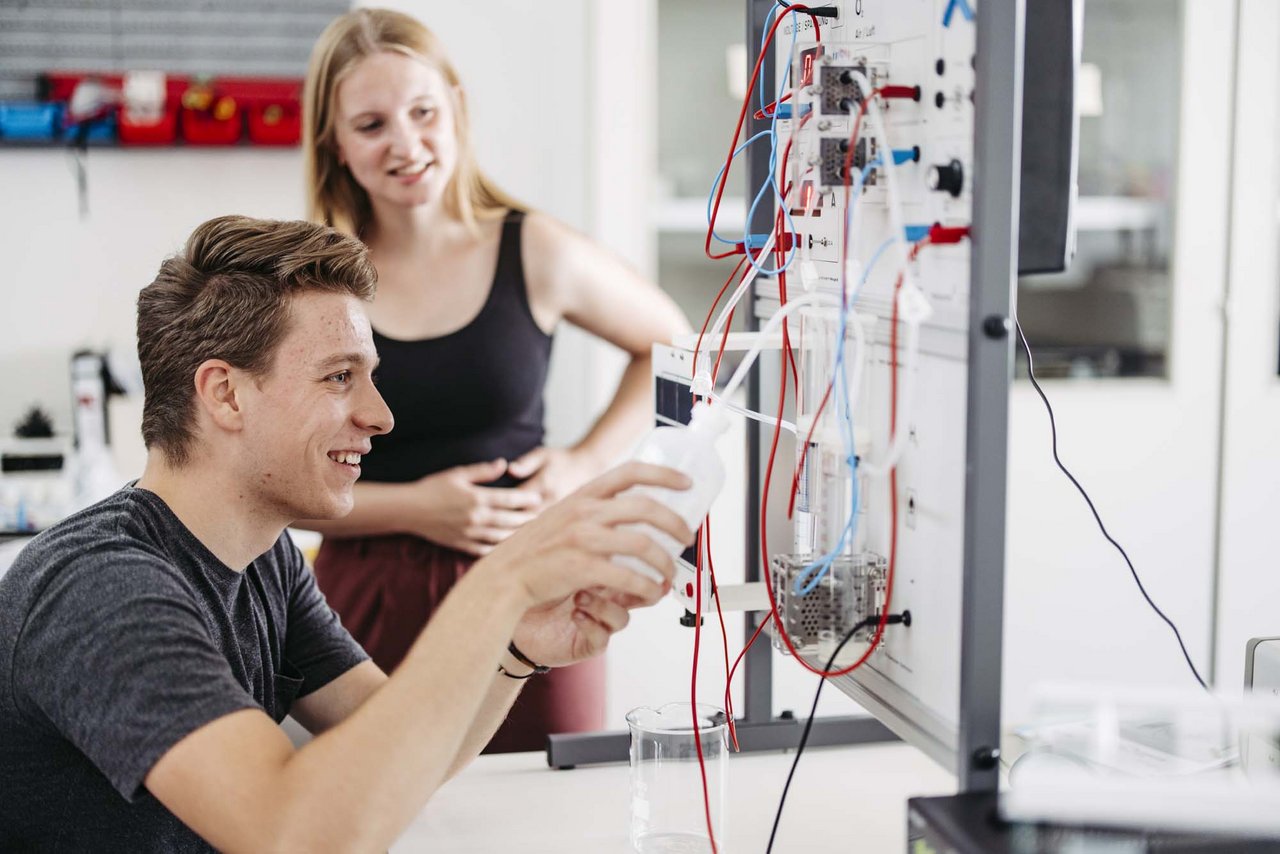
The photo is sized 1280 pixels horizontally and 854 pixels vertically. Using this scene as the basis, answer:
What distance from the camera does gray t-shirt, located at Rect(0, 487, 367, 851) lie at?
1.00 meters

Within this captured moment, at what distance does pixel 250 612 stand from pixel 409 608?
0.63 metres

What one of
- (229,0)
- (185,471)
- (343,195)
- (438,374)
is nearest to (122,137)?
(229,0)

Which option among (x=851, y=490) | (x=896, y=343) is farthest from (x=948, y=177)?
(x=851, y=490)

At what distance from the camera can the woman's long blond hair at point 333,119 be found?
1935 mm

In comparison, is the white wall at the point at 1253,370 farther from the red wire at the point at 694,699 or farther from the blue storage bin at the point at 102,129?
the blue storage bin at the point at 102,129

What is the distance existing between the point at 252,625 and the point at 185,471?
0.19m

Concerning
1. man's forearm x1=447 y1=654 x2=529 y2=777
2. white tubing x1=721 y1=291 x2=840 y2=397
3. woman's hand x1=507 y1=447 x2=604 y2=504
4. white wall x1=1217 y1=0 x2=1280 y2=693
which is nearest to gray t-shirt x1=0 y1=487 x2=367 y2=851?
man's forearm x1=447 y1=654 x2=529 y2=777

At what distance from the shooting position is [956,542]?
1.03 metres

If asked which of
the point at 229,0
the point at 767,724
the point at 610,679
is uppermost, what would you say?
the point at 229,0

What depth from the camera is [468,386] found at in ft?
6.46

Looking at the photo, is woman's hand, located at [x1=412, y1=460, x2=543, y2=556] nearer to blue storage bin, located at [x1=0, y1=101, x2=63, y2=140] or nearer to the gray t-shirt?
the gray t-shirt

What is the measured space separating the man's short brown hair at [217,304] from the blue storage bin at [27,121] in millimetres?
1885

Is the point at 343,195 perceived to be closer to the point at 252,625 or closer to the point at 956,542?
the point at 252,625

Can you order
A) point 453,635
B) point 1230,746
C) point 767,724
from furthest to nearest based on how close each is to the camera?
point 767,724 → point 1230,746 → point 453,635
